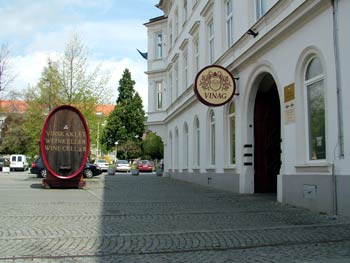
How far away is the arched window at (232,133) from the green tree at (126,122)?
63577 mm

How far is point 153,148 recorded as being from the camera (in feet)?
255

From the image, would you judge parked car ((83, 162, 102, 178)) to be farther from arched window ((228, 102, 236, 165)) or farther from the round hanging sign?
the round hanging sign

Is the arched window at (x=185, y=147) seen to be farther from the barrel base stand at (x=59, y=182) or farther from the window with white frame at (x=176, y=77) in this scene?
the barrel base stand at (x=59, y=182)

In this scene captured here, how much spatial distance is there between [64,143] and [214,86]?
7.06 metres

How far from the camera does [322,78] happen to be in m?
10.7

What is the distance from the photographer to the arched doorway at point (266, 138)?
53.2 feet

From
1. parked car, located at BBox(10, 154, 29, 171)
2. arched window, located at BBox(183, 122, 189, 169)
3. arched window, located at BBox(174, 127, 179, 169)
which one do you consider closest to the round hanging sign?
arched window, located at BBox(183, 122, 189, 169)

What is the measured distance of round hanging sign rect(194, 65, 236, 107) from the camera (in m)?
15.1

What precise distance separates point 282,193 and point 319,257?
627 centimetres

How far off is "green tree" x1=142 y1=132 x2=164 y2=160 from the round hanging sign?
60.5m

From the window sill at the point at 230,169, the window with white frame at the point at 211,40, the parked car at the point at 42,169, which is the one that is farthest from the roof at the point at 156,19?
the window sill at the point at 230,169

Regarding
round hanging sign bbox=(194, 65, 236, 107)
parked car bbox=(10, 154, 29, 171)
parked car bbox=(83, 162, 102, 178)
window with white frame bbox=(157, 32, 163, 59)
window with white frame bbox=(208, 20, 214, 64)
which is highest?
window with white frame bbox=(157, 32, 163, 59)

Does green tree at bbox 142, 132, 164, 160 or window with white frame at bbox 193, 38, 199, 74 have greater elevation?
window with white frame at bbox 193, 38, 199, 74

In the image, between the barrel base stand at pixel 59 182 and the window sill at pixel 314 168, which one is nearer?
the window sill at pixel 314 168
